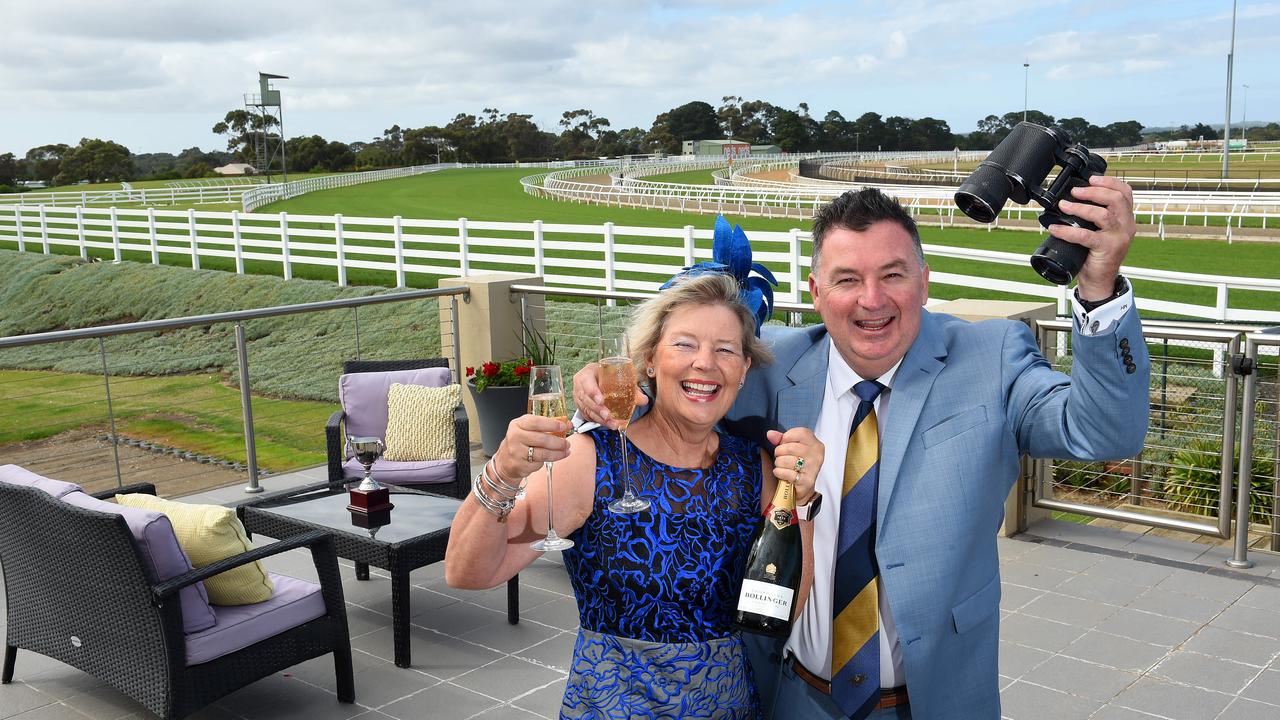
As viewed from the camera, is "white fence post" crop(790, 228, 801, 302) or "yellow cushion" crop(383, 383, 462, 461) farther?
"white fence post" crop(790, 228, 801, 302)

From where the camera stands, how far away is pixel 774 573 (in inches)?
78.8

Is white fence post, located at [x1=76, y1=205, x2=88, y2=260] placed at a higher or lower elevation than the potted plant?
higher

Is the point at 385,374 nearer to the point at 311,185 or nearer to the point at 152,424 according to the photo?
the point at 152,424

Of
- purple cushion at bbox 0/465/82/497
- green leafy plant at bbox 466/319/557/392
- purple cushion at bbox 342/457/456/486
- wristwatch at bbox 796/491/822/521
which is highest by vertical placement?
wristwatch at bbox 796/491/822/521

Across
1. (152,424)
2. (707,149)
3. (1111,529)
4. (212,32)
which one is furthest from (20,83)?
(707,149)

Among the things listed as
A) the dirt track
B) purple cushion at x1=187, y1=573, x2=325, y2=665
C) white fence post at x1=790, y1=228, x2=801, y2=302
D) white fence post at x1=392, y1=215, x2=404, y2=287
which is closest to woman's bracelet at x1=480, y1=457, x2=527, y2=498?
purple cushion at x1=187, y1=573, x2=325, y2=665

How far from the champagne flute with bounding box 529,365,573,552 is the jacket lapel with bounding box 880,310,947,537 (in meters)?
0.61

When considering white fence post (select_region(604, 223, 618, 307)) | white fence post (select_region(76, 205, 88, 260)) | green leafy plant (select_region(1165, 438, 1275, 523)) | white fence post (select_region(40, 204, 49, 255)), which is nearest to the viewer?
green leafy plant (select_region(1165, 438, 1275, 523))

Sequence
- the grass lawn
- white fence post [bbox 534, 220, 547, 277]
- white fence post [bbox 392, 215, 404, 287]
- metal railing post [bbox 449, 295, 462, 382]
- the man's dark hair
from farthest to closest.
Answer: white fence post [bbox 392, 215, 404, 287]
white fence post [bbox 534, 220, 547, 277]
the grass lawn
metal railing post [bbox 449, 295, 462, 382]
the man's dark hair

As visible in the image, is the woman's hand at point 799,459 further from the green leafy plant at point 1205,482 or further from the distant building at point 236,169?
the distant building at point 236,169

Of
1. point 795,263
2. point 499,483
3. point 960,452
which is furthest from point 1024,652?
point 795,263

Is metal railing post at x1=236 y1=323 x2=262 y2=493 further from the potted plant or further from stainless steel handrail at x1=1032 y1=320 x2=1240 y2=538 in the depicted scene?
stainless steel handrail at x1=1032 y1=320 x2=1240 y2=538

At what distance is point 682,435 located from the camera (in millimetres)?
2227

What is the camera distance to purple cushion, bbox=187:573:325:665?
3758 millimetres
